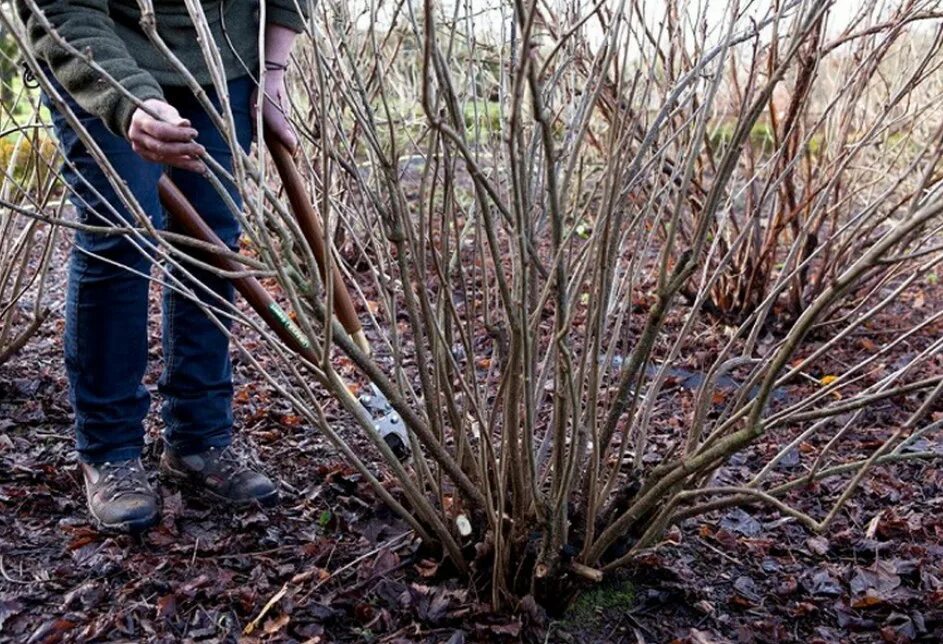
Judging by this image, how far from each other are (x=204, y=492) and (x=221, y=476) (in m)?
0.07

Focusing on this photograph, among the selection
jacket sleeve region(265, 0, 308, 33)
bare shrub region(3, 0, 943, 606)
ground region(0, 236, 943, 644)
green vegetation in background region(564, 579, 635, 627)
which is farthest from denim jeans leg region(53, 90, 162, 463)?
green vegetation in background region(564, 579, 635, 627)

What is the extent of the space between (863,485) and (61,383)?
7.77ft

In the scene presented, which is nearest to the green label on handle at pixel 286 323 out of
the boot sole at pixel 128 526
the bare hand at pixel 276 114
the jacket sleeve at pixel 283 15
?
the bare hand at pixel 276 114

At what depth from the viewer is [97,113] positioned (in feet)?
5.85

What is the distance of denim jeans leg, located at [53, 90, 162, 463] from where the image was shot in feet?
6.41

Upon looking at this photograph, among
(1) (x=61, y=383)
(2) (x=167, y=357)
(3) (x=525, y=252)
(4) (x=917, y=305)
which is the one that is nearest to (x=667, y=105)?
(3) (x=525, y=252)

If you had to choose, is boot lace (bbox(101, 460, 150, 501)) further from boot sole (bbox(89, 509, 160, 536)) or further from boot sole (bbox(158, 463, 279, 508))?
boot sole (bbox(158, 463, 279, 508))

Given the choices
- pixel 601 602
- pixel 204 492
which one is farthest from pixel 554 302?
pixel 204 492

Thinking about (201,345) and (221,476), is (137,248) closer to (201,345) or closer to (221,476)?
(201,345)

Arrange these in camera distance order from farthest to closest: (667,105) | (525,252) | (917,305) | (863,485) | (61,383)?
1. (917,305)
2. (61,383)
3. (863,485)
4. (667,105)
5. (525,252)

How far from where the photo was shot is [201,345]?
7.57 feet

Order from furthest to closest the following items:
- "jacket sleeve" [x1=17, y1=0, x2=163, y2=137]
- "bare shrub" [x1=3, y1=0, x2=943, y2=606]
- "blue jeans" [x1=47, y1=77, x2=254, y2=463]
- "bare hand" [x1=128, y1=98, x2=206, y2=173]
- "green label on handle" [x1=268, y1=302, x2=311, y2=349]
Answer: "blue jeans" [x1=47, y1=77, x2=254, y2=463] → "green label on handle" [x1=268, y1=302, x2=311, y2=349] → "jacket sleeve" [x1=17, y1=0, x2=163, y2=137] → "bare hand" [x1=128, y1=98, x2=206, y2=173] → "bare shrub" [x1=3, y1=0, x2=943, y2=606]

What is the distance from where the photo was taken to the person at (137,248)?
5.97 feet

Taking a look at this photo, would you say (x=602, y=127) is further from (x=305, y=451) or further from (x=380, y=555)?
(x=380, y=555)
